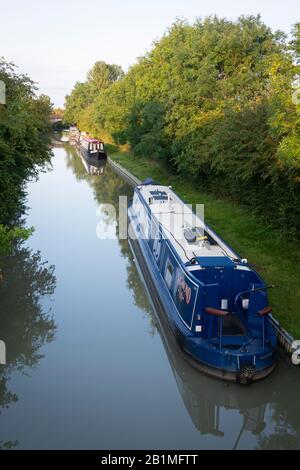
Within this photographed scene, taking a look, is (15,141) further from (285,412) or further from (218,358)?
(285,412)

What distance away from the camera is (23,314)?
12570mm

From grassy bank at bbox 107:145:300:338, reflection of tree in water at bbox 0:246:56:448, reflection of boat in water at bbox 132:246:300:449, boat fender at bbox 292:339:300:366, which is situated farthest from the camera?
grassy bank at bbox 107:145:300:338

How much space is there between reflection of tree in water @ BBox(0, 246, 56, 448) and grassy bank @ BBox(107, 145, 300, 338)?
653cm

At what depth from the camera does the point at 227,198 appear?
23.9m

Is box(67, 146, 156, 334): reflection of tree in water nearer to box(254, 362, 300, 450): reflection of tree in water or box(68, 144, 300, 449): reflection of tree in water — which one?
box(68, 144, 300, 449): reflection of tree in water

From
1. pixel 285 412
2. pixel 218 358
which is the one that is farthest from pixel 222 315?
pixel 285 412

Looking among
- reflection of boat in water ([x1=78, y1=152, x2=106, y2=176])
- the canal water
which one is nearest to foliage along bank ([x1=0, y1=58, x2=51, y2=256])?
the canal water

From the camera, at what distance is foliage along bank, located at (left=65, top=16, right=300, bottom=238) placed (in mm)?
14164

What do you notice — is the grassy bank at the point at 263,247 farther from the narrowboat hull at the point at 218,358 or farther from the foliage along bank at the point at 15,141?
the foliage along bank at the point at 15,141

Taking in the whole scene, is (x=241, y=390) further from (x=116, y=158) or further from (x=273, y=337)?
(x=116, y=158)

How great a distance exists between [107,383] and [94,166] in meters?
37.5
